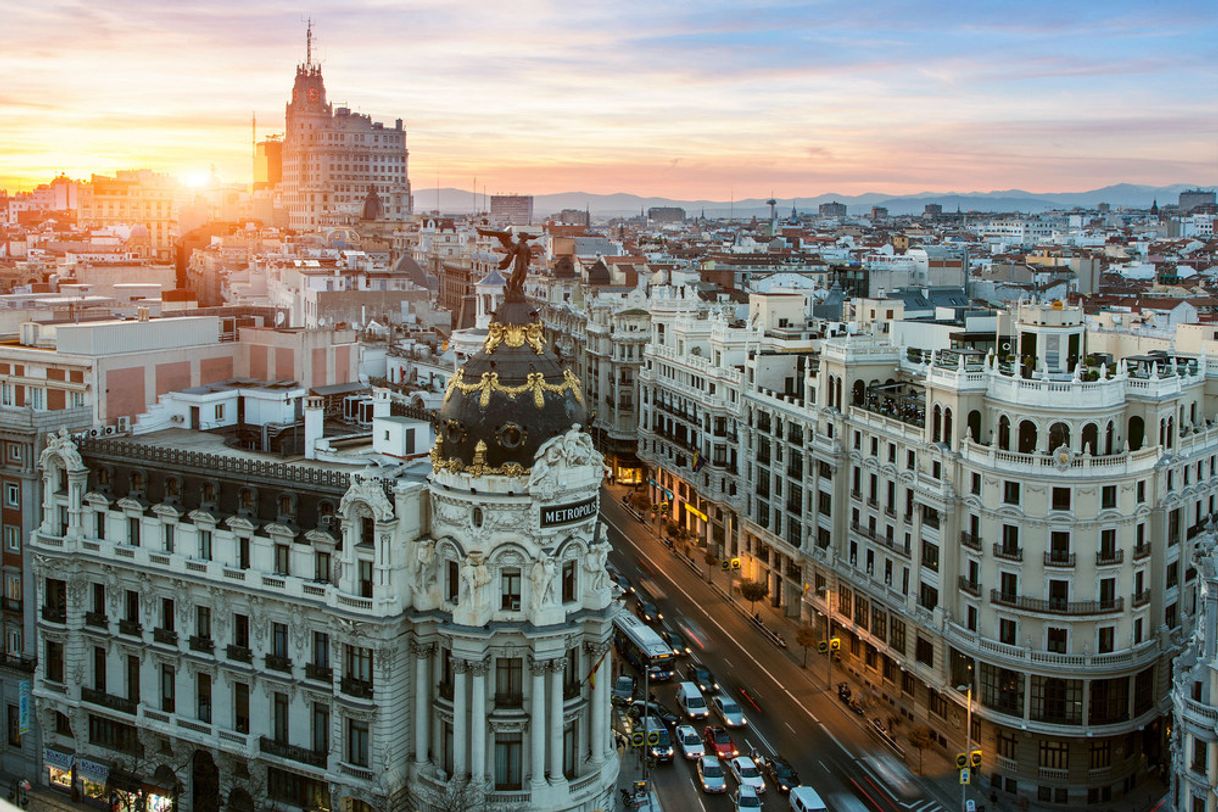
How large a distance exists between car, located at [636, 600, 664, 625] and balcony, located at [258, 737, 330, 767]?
4228 cm

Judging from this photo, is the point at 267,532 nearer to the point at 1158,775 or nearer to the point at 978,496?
the point at 978,496

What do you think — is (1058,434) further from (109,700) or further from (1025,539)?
(109,700)

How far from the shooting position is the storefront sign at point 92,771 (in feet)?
260

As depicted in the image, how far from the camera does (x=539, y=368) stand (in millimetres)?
71562

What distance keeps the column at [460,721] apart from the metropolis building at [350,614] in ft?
0.38

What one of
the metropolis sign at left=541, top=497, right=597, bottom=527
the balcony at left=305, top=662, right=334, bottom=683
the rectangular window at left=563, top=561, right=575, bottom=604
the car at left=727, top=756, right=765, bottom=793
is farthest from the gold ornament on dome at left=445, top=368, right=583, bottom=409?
the car at left=727, top=756, right=765, bottom=793

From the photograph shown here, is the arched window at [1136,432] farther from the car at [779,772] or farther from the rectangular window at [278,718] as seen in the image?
the rectangular window at [278,718]

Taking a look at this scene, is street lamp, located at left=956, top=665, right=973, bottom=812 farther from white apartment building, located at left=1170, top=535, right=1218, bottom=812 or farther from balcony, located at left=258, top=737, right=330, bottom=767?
balcony, located at left=258, top=737, right=330, bottom=767

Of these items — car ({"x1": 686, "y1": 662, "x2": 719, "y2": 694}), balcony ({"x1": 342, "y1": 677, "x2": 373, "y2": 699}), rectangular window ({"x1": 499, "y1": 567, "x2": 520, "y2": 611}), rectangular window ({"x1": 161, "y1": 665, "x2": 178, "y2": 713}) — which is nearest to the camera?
rectangular window ({"x1": 499, "y1": 567, "x2": 520, "y2": 611})

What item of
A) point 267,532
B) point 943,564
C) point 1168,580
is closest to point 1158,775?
point 1168,580

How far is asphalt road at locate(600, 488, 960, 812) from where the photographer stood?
8219 centimetres

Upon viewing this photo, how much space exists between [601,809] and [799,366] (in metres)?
58.5

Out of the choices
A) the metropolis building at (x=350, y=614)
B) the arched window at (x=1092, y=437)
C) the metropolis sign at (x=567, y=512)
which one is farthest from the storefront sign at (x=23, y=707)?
the arched window at (x=1092, y=437)

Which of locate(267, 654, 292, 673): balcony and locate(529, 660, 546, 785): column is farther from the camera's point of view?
locate(267, 654, 292, 673): balcony
